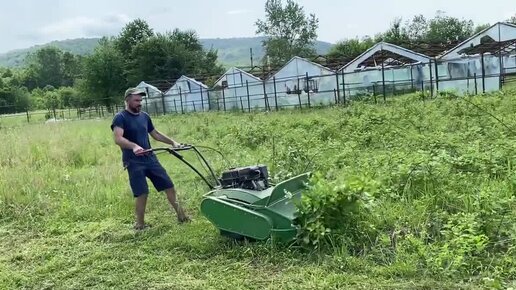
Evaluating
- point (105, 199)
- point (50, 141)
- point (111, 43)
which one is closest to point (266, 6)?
point (111, 43)

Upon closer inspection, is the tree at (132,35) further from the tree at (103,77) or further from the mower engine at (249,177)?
the mower engine at (249,177)

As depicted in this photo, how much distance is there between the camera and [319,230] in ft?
14.6

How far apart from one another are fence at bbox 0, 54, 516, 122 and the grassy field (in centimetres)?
1528

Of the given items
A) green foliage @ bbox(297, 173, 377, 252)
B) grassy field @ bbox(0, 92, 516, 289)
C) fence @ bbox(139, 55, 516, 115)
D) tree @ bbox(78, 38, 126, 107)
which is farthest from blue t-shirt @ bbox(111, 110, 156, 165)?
tree @ bbox(78, 38, 126, 107)

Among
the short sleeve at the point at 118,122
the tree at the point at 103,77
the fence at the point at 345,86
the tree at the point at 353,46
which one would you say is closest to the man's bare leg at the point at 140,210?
the short sleeve at the point at 118,122

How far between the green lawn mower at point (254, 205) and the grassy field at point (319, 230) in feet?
0.53

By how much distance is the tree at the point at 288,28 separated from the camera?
74438 mm

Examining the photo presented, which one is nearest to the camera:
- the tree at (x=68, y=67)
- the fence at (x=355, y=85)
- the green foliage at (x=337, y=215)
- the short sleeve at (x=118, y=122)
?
the green foliage at (x=337, y=215)

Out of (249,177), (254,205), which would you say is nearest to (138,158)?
(249,177)

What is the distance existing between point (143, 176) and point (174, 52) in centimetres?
5494

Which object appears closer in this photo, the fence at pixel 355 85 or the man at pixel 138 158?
the man at pixel 138 158

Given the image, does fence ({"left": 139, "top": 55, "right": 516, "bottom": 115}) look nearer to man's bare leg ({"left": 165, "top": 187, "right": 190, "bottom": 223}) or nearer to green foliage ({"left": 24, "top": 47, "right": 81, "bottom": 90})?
man's bare leg ({"left": 165, "top": 187, "right": 190, "bottom": 223})

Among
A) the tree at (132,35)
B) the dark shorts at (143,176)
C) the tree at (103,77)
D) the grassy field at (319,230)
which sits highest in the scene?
the tree at (132,35)

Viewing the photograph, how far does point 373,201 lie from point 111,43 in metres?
66.8
